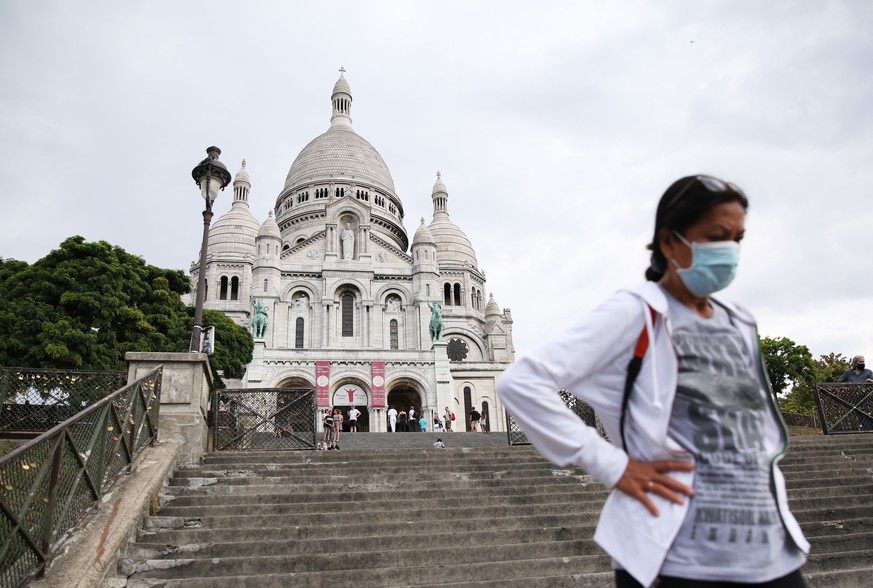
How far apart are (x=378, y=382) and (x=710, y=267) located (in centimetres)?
3108

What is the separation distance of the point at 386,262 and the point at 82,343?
21.2 metres

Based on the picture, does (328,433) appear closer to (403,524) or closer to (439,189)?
(403,524)

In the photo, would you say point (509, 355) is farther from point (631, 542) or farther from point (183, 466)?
point (631, 542)

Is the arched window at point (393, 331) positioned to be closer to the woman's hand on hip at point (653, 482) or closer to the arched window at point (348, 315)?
the arched window at point (348, 315)

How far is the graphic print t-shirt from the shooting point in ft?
5.97

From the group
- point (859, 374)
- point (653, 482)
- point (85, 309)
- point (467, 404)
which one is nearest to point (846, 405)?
point (859, 374)

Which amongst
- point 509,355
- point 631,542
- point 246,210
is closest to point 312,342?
point 509,355

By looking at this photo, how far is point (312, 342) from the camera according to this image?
3541cm

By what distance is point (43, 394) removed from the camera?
922 cm

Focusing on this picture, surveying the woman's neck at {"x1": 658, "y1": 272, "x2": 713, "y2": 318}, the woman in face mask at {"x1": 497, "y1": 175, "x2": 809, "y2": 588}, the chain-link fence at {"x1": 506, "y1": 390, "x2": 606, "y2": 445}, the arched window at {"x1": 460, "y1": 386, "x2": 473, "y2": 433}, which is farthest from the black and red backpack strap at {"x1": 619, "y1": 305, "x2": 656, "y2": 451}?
the arched window at {"x1": 460, "y1": 386, "x2": 473, "y2": 433}

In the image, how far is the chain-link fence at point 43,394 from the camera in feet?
29.8

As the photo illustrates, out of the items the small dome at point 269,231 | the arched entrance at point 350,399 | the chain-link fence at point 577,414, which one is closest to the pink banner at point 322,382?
the arched entrance at point 350,399

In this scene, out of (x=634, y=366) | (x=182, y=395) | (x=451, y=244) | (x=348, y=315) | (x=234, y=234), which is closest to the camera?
(x=634, y=366)

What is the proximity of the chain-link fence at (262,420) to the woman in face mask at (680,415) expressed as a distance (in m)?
8.36
